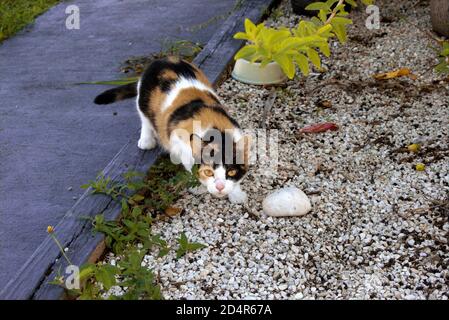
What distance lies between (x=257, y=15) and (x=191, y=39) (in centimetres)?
50

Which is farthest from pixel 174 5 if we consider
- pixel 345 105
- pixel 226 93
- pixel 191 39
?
pixel 345 105

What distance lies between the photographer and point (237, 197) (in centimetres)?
228

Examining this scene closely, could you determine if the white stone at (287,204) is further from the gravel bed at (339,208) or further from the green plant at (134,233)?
the green plant at (134,233)

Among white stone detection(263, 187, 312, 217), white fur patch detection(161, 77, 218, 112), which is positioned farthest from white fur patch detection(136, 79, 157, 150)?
white stone detection(263, 187, 312, 217)

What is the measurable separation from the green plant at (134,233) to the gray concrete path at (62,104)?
312 mm

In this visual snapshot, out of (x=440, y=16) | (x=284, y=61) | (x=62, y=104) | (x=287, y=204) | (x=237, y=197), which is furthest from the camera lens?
(x=440, y=16)

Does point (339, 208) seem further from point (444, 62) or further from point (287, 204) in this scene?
point (444, 62)

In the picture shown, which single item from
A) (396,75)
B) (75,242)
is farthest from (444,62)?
(75,242)

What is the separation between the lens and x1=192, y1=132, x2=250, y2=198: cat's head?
2.10 metres

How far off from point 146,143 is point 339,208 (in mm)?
925

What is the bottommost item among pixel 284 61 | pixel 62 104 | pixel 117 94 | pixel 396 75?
pixel 62 104

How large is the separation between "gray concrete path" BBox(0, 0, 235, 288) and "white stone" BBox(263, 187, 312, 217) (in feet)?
2.88

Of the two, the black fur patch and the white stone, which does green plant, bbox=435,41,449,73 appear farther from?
the black fur patch

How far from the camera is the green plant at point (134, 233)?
1775 millimetres
